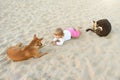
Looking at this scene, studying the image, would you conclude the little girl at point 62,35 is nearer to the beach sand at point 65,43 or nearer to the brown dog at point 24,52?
the beach sand at point 65,43

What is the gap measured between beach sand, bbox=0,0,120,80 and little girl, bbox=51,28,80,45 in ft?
0.25

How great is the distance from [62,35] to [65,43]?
0.55 ft

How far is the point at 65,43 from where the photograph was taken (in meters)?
3.68

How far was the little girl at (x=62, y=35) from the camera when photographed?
354cm

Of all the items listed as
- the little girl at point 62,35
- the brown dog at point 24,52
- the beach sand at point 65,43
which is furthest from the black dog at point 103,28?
Result: the brown dog at point 24,52

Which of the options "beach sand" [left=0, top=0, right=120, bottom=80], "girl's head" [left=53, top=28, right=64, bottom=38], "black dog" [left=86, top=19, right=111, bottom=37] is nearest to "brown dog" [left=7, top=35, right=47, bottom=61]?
"beach sand" [left=0, top=0, right=120, bottom=80]

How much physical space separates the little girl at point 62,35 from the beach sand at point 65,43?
0.08 m

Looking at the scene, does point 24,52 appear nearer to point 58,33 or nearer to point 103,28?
point 58,33

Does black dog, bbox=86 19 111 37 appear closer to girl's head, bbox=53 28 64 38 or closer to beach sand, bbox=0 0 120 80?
beach sand, bbox=0 0 120 80

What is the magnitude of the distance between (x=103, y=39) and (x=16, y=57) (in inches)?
59.3

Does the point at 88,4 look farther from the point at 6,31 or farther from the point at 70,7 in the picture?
the point at 6,31

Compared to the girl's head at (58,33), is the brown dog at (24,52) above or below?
below

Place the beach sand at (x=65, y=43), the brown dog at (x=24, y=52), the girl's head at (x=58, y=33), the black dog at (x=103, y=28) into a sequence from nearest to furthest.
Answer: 1. the beach sand at (x=65, y=43)
2. the brown dog at (x=24, y=52)
3. the girl's head at (x=58, y=33)
4. the black dog at (x=103, y=28)

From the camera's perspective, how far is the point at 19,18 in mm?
4734
